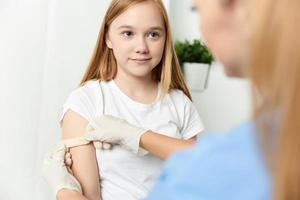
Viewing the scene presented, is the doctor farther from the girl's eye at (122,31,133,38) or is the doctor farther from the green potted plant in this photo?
the green potted plant

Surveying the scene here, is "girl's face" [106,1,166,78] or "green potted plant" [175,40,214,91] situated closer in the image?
"girl's face" [106,1,166,78]

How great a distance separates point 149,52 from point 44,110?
526 millimetres

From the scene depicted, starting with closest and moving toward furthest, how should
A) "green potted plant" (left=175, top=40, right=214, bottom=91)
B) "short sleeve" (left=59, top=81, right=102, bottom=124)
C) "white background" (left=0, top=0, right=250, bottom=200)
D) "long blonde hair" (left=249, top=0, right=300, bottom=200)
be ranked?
"long blonde hair" (left=249, top=0, right=300, bottom=200) < "short sleeve" (left=59, top=81, right=102, bottom=124) < "white background" (left=0, top=0, right=250, bottom=200) < "green potted plant" (left=175, top=40, right=214, bottom=91)

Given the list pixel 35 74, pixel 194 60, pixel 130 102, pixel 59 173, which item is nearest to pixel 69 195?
pixel 59 173

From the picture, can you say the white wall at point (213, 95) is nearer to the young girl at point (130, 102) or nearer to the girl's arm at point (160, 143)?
the young girl at point (130, 102)

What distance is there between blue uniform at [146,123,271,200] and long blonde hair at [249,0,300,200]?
0.06ft

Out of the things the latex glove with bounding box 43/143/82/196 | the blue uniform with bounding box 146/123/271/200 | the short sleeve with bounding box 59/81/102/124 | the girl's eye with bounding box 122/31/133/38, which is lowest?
the latex glove with bounding box 43/143/82/196

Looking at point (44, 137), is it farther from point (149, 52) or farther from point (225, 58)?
point (225, 58)

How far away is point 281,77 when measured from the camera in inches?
19.6

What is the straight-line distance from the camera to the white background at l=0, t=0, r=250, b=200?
5.42 feet

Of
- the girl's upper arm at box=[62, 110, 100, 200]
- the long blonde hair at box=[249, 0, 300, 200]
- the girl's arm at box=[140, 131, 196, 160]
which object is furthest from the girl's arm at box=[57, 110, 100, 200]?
the long blonde hair at box=[249, 0, 300, 200]

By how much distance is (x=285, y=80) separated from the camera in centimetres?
50

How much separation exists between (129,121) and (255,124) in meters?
0.89

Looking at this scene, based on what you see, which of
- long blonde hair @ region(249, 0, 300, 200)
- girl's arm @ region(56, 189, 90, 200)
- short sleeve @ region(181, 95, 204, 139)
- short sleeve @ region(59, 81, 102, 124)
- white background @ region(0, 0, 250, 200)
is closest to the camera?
long blonde hair @ region(249, 0, 300, 200)
